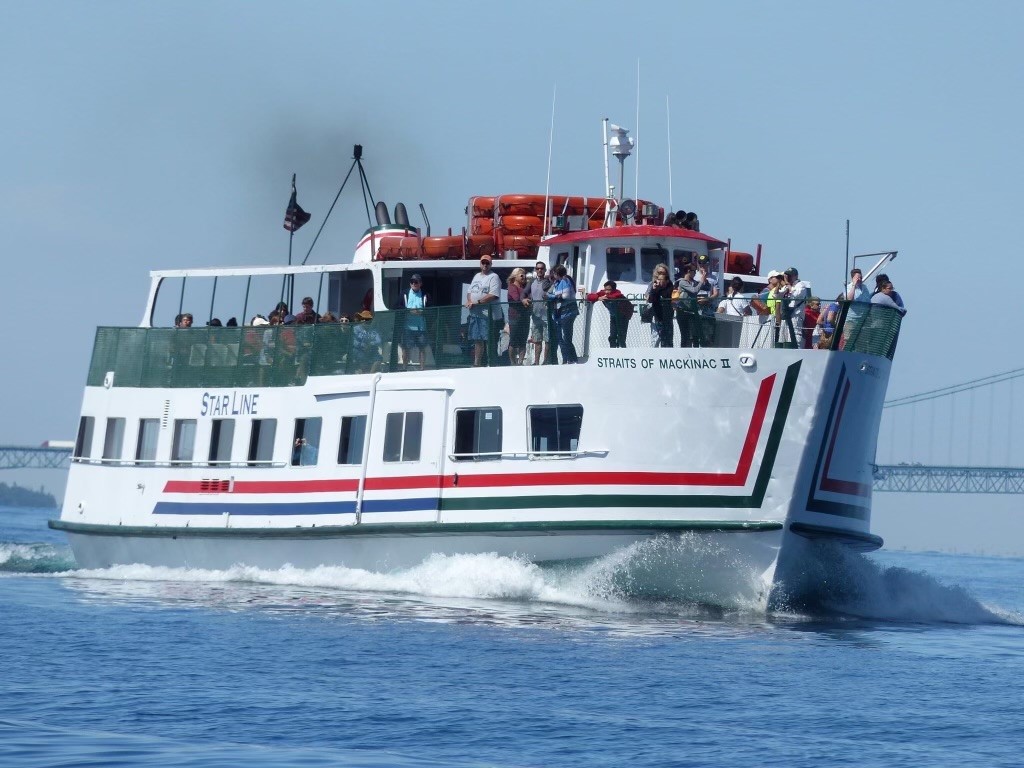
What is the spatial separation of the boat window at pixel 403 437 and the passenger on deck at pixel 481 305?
3.95 feet

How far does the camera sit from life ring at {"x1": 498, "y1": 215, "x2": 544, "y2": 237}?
2248cm

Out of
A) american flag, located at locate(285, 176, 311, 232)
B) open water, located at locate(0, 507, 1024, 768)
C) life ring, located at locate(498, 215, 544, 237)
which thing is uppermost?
american flag, located at locate(285, 176, 311, 232)

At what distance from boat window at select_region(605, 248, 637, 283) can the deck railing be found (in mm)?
2177

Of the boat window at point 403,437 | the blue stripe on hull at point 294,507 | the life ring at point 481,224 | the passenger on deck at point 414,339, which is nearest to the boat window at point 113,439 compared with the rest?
the blue stripe on hull at point 294,507

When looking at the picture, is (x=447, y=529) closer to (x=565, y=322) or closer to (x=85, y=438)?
(x=565, y=322)

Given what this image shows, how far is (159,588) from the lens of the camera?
21078 millimetres

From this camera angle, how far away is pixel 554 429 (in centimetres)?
1892

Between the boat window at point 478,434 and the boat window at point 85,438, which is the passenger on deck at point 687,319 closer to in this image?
the boat window at point 478,434

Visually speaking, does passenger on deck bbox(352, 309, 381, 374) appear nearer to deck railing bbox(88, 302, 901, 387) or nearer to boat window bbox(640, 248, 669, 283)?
deck railing bbox(88, 302, 901, 387)

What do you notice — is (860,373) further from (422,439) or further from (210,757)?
(210,757)

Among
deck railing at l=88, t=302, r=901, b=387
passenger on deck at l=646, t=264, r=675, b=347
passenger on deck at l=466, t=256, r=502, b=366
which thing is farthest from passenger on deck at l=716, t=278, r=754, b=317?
passenger on deck at l=466, t=256, r=502, b=366

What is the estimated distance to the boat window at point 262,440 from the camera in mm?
22078

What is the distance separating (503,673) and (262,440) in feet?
31.7

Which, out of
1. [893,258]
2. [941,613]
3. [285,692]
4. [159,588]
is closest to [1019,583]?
[941,613]
